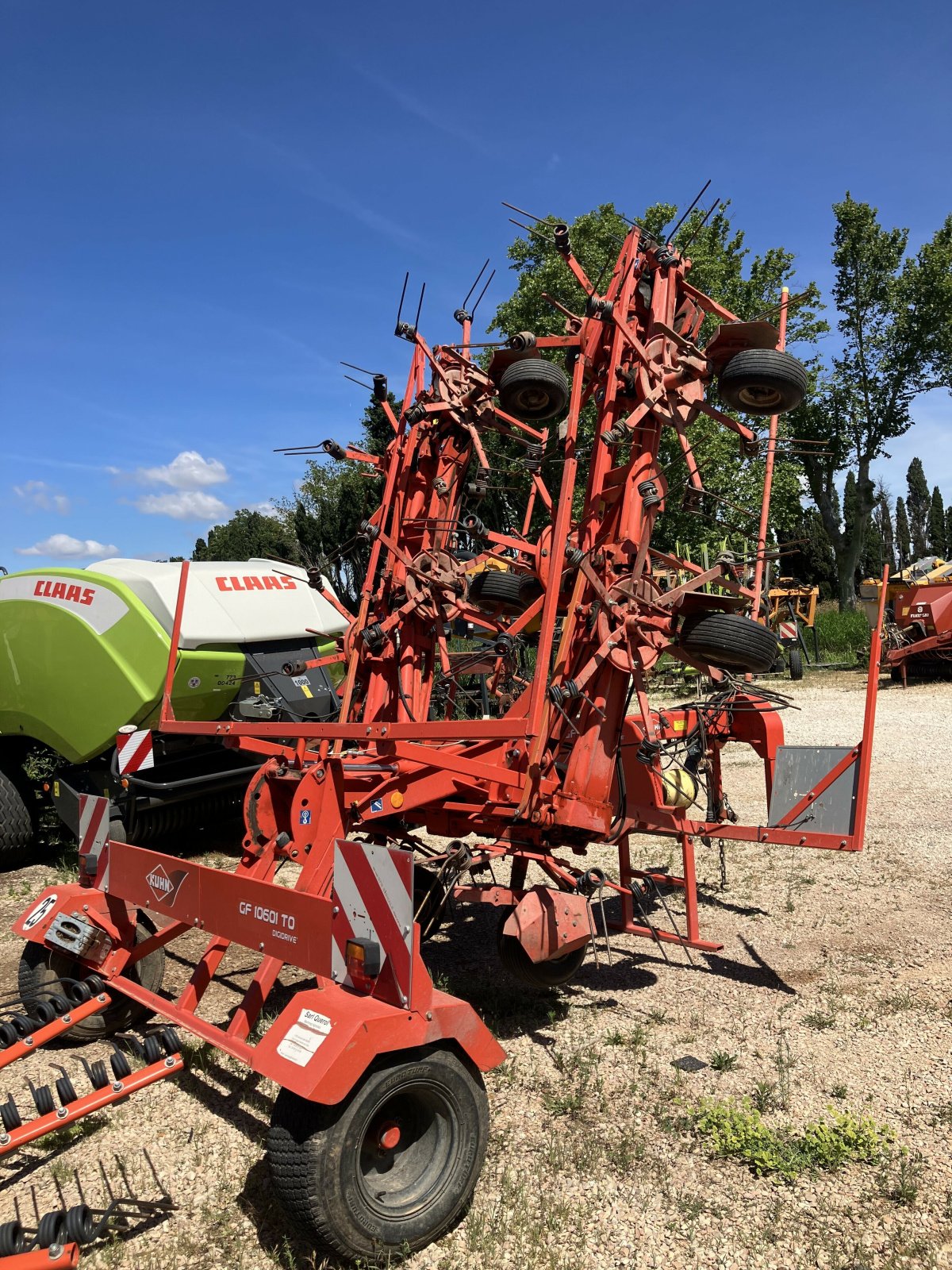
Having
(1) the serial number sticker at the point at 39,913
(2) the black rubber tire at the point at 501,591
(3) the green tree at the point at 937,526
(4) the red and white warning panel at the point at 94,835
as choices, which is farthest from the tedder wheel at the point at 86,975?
(3) the green tree at the point at 937,526

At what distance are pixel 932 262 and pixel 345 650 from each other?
32.1 metres

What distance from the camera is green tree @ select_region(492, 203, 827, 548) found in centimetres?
2619

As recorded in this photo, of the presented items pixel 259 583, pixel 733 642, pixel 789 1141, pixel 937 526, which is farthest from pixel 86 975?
pixel 937 526

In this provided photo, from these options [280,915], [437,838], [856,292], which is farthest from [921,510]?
[280,915]

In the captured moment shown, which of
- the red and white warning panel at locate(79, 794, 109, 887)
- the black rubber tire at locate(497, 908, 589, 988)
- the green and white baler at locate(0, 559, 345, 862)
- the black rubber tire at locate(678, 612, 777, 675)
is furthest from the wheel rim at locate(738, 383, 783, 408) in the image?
the red and white warning panel at locate(79, 794, 109, 887)

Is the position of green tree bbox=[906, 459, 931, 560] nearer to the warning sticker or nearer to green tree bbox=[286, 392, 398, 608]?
green tree bbox=[286, 392, 398, 608]

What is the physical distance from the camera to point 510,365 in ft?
18.8

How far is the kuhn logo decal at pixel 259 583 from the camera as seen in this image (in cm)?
752

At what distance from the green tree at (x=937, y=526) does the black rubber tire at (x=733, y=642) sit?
226ft

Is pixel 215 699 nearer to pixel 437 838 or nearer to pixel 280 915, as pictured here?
pixel 437 838

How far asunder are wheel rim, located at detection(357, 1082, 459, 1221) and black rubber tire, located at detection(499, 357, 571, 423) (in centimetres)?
416

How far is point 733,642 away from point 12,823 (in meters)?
6.38

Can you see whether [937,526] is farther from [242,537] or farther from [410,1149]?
[410,1149]

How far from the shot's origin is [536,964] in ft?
14.9
